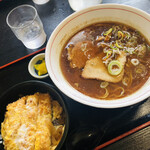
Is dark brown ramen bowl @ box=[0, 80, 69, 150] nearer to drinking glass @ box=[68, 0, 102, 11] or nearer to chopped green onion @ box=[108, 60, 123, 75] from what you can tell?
chopped green onion @ box=[108, 60, 123, 75]

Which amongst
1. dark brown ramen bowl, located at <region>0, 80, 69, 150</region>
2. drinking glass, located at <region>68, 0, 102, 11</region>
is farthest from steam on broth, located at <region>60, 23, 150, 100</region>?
drinking glass, located at <region>68, 0, 102, 11</region>

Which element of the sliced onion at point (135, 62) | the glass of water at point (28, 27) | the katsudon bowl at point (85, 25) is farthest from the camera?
the glass of water at point (28, 27)

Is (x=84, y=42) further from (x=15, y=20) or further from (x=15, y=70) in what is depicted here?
(x=15, y=20)

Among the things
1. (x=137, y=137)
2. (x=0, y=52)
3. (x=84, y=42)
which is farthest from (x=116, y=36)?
(x=0, y=52)

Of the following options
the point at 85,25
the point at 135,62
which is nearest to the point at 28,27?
the point at 85,25

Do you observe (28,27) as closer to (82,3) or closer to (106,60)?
(82,3)

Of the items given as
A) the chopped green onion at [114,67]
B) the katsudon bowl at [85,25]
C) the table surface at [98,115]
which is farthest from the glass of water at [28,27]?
the chopped green onion at [114,67]

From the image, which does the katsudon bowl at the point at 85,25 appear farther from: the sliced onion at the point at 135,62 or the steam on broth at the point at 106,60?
the sliced onion at the point at 135,62
